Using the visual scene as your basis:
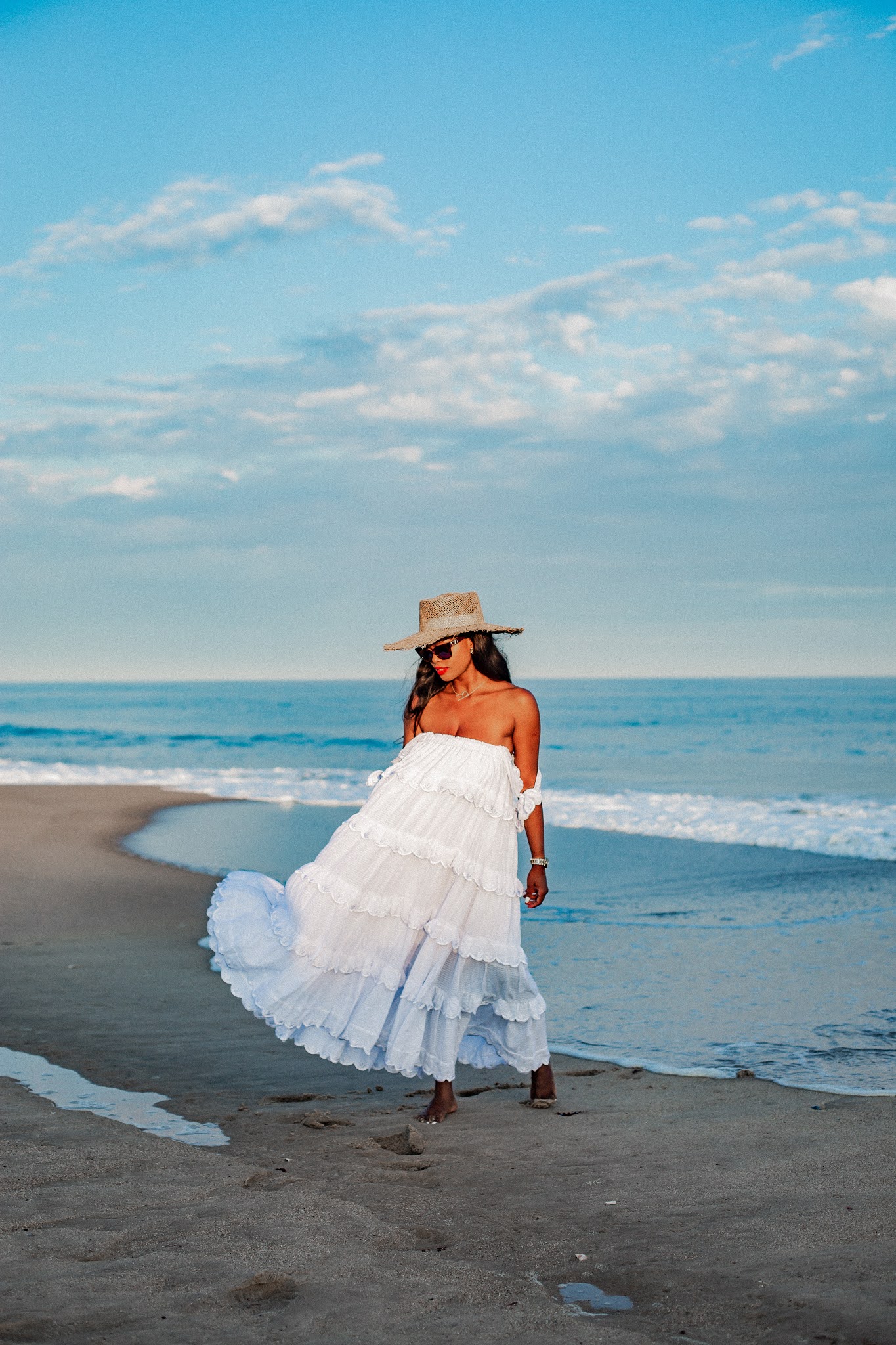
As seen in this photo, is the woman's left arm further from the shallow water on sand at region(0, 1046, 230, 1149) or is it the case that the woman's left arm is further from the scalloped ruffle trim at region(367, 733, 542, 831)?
the shallow water on sand at region(0, 1046, 230, 1149)

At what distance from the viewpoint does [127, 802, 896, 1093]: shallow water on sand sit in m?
5.78

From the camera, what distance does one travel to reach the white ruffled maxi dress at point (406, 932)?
4488mm

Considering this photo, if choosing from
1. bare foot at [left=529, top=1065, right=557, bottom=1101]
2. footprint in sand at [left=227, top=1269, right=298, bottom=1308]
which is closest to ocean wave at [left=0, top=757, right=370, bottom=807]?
bare foot at [left=529, top=1065, right=557, bottom=1101]

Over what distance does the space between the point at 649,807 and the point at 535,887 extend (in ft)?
50.7

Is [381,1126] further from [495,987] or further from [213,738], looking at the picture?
[213,738]

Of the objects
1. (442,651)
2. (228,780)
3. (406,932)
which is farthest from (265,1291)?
(228,780)

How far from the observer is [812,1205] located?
364cm

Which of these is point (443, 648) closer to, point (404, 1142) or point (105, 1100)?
point (404, 1142)

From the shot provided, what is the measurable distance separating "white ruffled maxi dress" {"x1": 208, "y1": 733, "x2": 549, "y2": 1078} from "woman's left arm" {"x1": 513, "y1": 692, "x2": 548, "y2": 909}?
0.08 metres

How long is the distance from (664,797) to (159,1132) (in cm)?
1823

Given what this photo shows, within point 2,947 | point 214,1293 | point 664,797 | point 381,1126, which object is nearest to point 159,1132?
point 381,1126

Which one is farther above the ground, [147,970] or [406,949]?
[406,949]

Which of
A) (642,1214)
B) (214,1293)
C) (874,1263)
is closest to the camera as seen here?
(214,1293)

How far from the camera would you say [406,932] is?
4559 millimetres
